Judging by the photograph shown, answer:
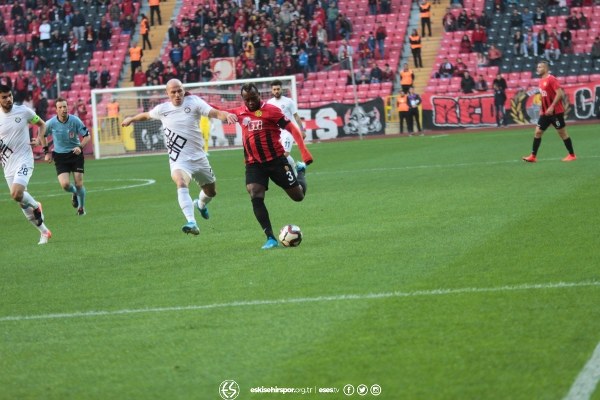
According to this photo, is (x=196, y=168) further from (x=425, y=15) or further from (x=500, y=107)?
(x=425, y=15)

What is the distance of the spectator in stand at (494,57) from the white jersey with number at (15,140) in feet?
102

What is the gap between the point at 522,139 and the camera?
33.1m

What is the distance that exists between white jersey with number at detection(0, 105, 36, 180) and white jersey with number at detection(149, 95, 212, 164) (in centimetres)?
235

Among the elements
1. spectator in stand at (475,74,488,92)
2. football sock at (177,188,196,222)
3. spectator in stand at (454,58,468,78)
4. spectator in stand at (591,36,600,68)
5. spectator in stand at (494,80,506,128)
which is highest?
football sock at (177,188,196,222)

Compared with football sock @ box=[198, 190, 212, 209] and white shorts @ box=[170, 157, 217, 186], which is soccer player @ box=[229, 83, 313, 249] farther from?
football sock @ box=[198, 190, 212, 209]

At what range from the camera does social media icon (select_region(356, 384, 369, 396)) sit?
21.3ft

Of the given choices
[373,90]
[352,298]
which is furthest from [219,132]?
[352,298]

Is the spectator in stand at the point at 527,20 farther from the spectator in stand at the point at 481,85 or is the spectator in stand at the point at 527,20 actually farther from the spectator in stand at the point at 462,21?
the spectator in stand at the point at 481,85

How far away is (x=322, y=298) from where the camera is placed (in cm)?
946

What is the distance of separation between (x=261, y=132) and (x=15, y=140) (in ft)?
15.3

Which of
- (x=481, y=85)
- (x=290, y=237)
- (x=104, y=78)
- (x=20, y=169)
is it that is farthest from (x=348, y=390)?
(x=104, y=78)

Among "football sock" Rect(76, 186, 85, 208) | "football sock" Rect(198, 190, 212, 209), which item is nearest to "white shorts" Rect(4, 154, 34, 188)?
"football sock" Rect(198, 190, 212, 209)

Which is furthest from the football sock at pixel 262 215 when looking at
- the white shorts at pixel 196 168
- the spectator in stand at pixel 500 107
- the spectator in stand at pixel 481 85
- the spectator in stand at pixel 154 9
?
the spectator in stand at pixel 154 9

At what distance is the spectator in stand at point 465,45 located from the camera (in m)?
45.7
